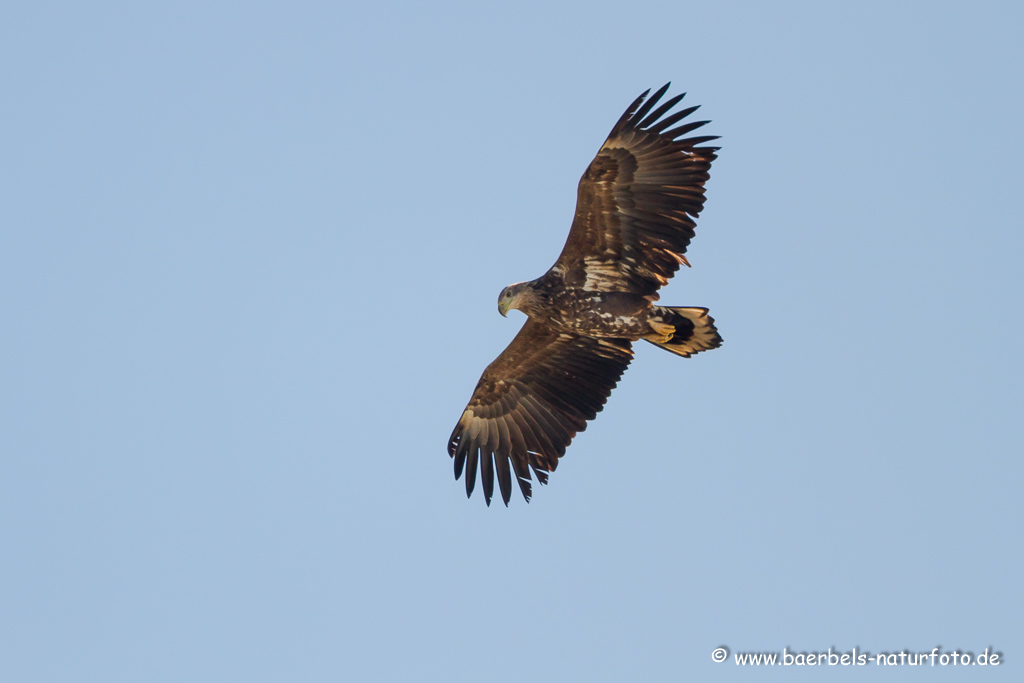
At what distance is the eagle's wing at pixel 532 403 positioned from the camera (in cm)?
1358

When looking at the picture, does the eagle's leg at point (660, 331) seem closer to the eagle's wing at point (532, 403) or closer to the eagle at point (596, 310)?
the eagle at point (596, 310)

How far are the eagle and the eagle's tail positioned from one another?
0.01 metres

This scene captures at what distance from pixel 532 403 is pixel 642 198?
3.18 metres

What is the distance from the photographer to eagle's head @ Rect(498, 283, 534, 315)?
12883mm

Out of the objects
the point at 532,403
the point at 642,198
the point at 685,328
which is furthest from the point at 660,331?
the point at 532,403

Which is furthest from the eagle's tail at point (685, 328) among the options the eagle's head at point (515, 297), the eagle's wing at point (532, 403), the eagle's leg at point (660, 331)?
the eagle's head at point (515, 297)

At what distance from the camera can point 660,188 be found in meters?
11.9

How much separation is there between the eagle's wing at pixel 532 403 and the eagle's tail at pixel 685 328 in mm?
973

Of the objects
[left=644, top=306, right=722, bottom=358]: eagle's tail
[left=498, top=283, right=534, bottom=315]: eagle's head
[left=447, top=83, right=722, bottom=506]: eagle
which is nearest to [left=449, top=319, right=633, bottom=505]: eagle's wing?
[left=447, top=83, right=722, bottom=506]: eagle

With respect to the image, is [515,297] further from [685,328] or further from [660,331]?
[685,328]

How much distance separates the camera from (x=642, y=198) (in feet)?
39.3

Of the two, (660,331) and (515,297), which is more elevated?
(515,297)

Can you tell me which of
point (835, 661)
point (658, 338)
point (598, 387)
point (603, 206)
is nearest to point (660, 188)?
point (603, 206)

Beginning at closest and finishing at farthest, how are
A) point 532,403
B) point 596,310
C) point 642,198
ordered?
point 642,198, point 596,310, point 532,403
